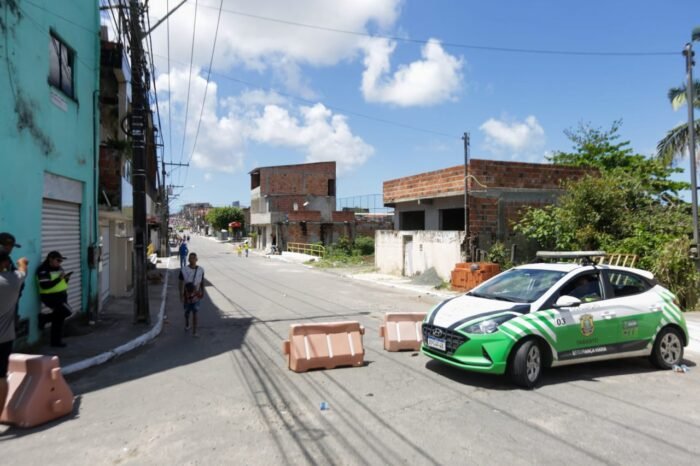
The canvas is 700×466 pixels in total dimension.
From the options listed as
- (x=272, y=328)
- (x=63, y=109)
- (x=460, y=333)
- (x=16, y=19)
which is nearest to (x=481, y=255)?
(x=272, y=328)

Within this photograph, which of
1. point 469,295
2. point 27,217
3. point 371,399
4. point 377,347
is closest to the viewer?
point 371,399

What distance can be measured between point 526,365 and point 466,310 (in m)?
1.00

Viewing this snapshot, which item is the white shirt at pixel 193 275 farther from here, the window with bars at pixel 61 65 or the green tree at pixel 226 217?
the green tree at pixel 226 217

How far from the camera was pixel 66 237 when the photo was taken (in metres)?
10.1

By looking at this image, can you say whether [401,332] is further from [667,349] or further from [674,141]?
[674,141]

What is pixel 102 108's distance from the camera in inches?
552

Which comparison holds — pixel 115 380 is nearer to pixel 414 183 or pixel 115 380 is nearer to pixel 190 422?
pixel 190 422

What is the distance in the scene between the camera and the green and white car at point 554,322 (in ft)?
20.0

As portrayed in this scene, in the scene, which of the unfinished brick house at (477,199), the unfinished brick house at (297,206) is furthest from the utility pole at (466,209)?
the unfinished brick house at (297,206)

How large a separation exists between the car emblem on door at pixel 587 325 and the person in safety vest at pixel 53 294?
804cm

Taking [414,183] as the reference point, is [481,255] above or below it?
below

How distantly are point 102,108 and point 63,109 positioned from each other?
4.86 m

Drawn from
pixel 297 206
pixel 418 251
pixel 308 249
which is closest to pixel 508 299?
pixel 418 251

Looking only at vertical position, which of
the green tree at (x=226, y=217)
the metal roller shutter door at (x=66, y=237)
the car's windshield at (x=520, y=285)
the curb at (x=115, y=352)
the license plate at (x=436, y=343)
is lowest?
the curb at (x=115, y=352)
